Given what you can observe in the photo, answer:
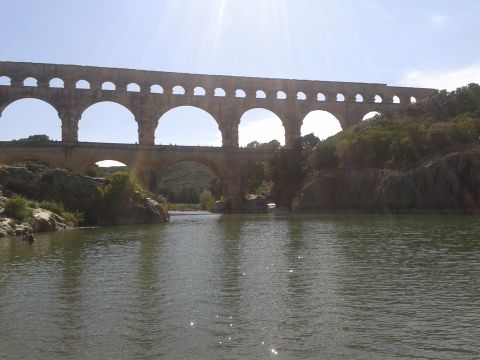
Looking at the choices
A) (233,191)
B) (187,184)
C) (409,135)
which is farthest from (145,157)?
(187,184)

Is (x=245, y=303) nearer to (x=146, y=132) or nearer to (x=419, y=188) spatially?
(x=419, y=188)

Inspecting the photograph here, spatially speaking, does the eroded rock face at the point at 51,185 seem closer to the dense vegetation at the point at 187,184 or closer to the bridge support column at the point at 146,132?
the bridge support column at the point at 146,132

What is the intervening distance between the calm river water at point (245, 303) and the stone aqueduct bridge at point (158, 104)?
37.0 meters

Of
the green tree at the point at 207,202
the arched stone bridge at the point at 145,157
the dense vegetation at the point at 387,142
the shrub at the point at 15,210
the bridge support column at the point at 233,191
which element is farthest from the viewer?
the green tree at the point at 207,202

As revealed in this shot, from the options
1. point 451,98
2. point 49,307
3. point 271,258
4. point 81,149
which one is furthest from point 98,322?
point 451,98

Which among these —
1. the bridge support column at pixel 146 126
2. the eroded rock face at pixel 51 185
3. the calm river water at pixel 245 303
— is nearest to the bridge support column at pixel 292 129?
the bridge support column at pixel 146 126

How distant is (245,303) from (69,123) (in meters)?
49.2

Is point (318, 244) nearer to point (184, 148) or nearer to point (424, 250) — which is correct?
point (424, 250)

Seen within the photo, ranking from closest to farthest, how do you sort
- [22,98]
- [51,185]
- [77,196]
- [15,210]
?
[15,210], [51,185], [77,196], [22,98]

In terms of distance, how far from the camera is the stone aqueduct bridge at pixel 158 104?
2052 inches

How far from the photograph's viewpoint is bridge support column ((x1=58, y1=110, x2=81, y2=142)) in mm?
54250

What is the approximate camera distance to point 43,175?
31641 mm

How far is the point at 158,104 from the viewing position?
56875mm

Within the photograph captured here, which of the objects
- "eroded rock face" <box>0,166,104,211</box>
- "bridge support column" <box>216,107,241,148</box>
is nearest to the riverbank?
"eroded rock face" <box>0,166,104,211</box>
